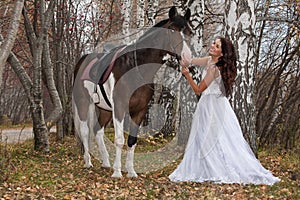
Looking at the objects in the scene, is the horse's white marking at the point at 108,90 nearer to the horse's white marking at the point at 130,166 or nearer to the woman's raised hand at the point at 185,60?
the horse's white marking at the point at 130,166

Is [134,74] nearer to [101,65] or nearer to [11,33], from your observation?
[101,65]

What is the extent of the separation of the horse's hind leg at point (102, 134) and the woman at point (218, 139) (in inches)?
62.1

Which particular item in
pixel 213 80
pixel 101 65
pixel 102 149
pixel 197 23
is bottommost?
pixel 102 149

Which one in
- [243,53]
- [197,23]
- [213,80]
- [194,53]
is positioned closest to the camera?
[213,80]

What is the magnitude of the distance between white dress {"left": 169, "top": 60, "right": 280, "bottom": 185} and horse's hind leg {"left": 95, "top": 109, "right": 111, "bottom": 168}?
60.8 inches

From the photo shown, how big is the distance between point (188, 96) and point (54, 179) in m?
4.29

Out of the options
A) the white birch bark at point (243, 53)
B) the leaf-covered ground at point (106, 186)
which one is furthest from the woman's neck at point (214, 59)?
the leaf-covered ground at point (106, 186)

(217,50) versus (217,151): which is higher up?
(217,50)

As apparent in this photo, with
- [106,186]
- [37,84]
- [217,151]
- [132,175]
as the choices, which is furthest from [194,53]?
[106,186]

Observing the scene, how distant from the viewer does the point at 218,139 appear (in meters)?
6.00

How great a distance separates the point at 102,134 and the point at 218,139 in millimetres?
2199

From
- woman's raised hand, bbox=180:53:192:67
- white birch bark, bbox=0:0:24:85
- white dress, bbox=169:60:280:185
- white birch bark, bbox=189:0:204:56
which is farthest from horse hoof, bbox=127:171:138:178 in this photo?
white birch bark, bbox=189:0:204:56

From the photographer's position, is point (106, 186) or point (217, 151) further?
point (217, 151)

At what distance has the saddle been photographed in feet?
20.5
